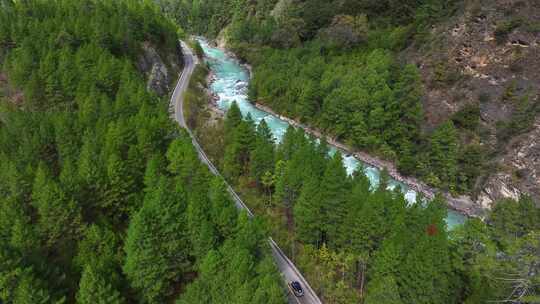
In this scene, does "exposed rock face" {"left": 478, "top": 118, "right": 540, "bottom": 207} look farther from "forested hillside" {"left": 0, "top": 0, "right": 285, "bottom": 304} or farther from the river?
"forested hillside" {"left": 0, "top": 0, "right": 285, "bottom": 304}

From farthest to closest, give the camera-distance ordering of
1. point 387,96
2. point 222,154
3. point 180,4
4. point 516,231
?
1. point 180,4
2. point 387,96
3. point 222,154
4. point 516,231

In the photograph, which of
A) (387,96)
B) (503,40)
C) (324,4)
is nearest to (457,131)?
(387,96)

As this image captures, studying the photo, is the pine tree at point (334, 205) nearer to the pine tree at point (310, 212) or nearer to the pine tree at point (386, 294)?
the pine tree at point (310, 212)

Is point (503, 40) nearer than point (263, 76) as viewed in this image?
Yes

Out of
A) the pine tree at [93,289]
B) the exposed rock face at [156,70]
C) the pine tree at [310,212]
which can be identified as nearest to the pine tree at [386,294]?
the pine tree at [310,212]

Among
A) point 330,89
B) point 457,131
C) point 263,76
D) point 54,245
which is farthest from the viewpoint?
point 263,76

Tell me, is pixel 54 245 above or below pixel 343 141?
above

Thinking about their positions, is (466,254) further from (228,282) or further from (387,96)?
(387,96)

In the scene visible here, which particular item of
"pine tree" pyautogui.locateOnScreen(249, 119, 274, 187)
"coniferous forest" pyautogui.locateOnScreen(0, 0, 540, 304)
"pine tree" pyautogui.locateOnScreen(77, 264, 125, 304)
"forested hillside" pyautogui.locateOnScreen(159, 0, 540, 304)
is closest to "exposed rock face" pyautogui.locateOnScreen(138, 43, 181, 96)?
"coniferous forest" pyautogui.locateOnScreen(0, 0, 540, 304)
